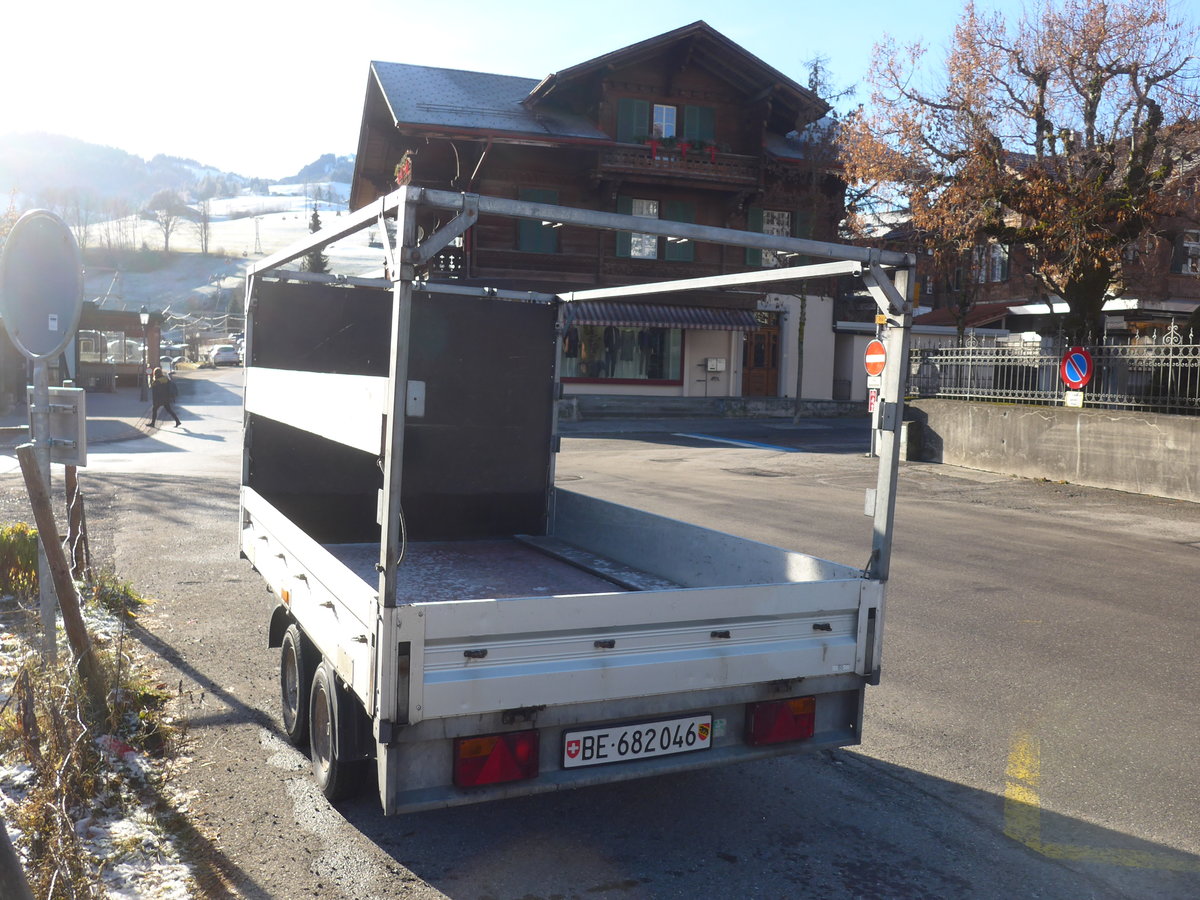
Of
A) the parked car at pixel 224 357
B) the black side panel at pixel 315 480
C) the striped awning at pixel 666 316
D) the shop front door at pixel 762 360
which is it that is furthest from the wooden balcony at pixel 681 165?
the parked car at pixel 224 357

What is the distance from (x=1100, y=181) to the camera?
1834 cm

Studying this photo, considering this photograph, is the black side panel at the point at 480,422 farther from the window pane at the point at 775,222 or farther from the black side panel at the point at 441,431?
the window pane at the point at 775,222

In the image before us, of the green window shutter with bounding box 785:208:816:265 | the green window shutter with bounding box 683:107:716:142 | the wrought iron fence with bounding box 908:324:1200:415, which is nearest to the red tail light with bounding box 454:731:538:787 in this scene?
the wrought iron fence with bounding box 908:324:1200:415

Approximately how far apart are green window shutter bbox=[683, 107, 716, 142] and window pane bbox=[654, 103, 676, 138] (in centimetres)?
43

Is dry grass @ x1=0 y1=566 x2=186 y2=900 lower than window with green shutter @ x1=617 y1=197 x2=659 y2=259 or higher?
lower

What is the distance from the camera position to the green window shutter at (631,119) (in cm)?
3422

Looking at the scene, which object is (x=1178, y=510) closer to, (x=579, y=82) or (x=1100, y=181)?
(x=1100, y=181)

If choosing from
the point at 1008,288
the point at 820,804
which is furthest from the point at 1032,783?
the point at 1008,288

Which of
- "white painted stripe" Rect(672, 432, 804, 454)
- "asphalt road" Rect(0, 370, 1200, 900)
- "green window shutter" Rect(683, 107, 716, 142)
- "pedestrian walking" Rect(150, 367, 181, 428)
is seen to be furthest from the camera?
"green window shutter" Rect(683, 107, 716, 142)

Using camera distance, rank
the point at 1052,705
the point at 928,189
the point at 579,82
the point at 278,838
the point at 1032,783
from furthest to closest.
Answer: the point at 579,82, the point at 928,189, the point at 1052,705, the point at 1032,783, the point at 278,838

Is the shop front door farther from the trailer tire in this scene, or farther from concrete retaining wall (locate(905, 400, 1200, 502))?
the trailer tire

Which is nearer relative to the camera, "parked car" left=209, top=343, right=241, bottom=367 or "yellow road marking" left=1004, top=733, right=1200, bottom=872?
"yellow road marking" left=1004, top=733, right=1200, bottom=872

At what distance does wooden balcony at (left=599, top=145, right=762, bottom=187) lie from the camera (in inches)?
1298

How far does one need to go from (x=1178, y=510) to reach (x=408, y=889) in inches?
525
